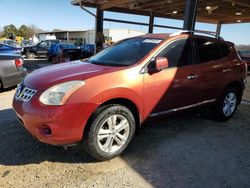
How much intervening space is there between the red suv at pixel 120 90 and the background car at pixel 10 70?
3.96 meters

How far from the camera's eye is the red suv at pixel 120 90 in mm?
3180

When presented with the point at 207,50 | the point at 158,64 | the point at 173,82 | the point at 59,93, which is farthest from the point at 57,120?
the point at 207,50

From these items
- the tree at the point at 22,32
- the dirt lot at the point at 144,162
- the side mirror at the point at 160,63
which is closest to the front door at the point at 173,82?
the side mirror at the point at 160,63

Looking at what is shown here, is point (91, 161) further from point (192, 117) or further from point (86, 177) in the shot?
point (192, 117)

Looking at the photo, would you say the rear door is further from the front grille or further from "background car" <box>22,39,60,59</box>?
"background car" <box>22,39,60,59</box>

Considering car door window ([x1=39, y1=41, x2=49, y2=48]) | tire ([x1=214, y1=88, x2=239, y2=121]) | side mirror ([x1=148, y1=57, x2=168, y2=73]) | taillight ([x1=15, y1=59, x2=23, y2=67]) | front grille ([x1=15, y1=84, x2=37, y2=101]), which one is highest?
side mirror ([x1=148, y1=57, x2=168, y2=73])

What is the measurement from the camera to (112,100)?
351 centimetres

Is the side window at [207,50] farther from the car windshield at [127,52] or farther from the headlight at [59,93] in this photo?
the headlight at [59,93]

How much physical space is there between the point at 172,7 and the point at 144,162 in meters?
12.5

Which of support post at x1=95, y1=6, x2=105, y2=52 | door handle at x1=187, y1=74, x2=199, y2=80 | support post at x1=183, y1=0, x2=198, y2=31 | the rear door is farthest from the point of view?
support post at x1=95, y1=6, x2=105, y2=52

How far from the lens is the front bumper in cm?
310

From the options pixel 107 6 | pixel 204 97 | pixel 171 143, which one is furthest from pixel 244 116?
pixel 107 6

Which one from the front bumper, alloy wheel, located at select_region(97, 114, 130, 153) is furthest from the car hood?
alloy wheel, located at select_region(97, 114, 130, 153)

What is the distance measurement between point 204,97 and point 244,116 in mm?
1709
